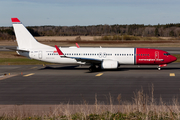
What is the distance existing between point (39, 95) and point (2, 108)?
176 inches

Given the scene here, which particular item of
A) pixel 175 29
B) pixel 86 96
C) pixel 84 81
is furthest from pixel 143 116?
pixel 175 29

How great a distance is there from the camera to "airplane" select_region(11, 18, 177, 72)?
34.0 m

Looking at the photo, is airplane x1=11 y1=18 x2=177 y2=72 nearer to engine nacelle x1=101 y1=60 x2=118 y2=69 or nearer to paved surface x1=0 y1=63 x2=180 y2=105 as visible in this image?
engine nacelle x1=101 y1=60 x2=118 y2=69

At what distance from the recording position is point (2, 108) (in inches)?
636

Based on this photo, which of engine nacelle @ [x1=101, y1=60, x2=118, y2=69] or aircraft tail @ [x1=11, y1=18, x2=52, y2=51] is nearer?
engine nacelle @ [x1=101, y1=60, x2=118, y2=69]

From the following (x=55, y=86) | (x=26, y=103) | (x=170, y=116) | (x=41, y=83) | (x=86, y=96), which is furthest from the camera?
(x=41, y=83)

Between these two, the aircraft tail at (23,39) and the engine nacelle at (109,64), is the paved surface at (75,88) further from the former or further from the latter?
the aircraft tail at (23,39)

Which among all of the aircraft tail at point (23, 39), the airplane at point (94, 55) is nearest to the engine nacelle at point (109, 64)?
the airplane at point (94, 55)

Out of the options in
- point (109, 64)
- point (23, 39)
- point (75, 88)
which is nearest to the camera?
point (75, 88)

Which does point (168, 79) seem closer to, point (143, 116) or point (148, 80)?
point (148, 80)

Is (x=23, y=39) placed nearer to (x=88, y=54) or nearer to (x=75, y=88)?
(x=88, y=54)

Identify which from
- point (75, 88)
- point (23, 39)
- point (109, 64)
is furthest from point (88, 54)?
point (75, 88)

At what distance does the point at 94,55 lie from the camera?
3494cm

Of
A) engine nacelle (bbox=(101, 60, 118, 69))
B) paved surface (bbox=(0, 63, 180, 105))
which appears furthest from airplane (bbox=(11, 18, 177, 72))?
paved surface (bbox=(0, 63, 180, 105))
